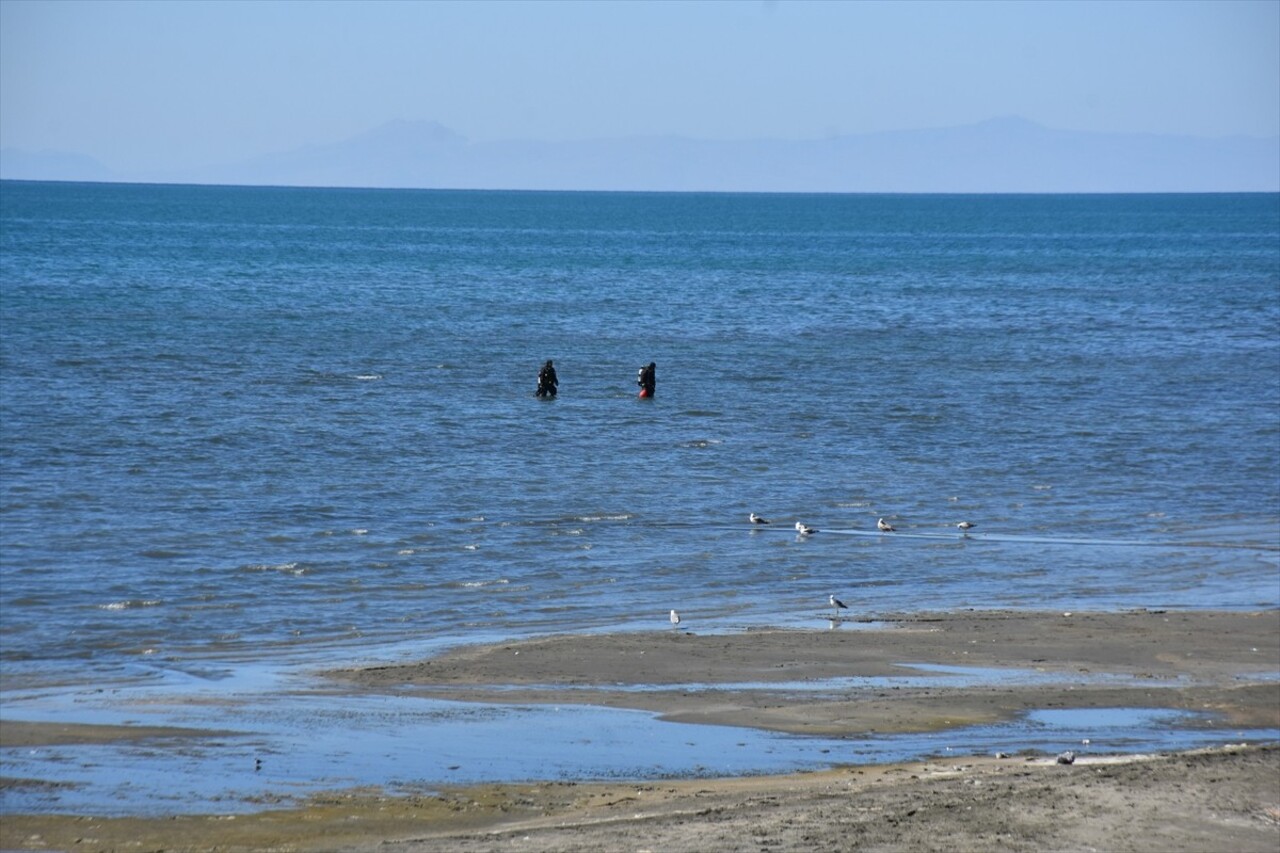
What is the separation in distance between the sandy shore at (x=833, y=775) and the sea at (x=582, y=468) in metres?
1.65

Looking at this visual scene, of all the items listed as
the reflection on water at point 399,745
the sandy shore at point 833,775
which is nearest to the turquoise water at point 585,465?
the sandy shore at point 833,775

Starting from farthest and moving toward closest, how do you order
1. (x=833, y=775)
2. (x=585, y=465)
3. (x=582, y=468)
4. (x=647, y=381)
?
1. (x=647, y=381)
2. (x=585, y=465)
3. (x=582, y=468)
4. (x=833, y=775)

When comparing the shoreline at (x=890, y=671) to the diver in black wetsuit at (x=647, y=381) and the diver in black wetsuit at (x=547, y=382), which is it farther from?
the diver in black wetsuit at (x=547, y=382)

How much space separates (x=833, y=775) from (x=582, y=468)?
1811cm

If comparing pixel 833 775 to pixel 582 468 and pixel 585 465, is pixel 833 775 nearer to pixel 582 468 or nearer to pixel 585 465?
pixel 582 468

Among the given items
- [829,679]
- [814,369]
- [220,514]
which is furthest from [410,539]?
[814,369]

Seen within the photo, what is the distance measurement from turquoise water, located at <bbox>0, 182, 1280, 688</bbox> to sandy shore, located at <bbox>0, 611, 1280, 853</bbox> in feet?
5.96

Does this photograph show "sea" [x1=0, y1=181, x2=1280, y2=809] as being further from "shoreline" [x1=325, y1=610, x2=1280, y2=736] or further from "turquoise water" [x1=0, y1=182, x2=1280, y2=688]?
"shoreline" [x1=325, y1=610, x2=1280, y2=736]

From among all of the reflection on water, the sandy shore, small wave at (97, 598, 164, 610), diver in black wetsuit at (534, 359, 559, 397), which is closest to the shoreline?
the sandy shore

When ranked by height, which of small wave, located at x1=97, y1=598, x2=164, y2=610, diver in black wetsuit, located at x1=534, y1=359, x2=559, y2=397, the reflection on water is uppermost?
the reflection on water

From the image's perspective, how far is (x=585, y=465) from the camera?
3039cm

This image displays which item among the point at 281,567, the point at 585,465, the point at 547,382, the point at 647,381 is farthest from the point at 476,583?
the point at 647,381

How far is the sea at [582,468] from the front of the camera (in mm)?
18953

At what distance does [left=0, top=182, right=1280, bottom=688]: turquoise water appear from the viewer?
63.0 feet
